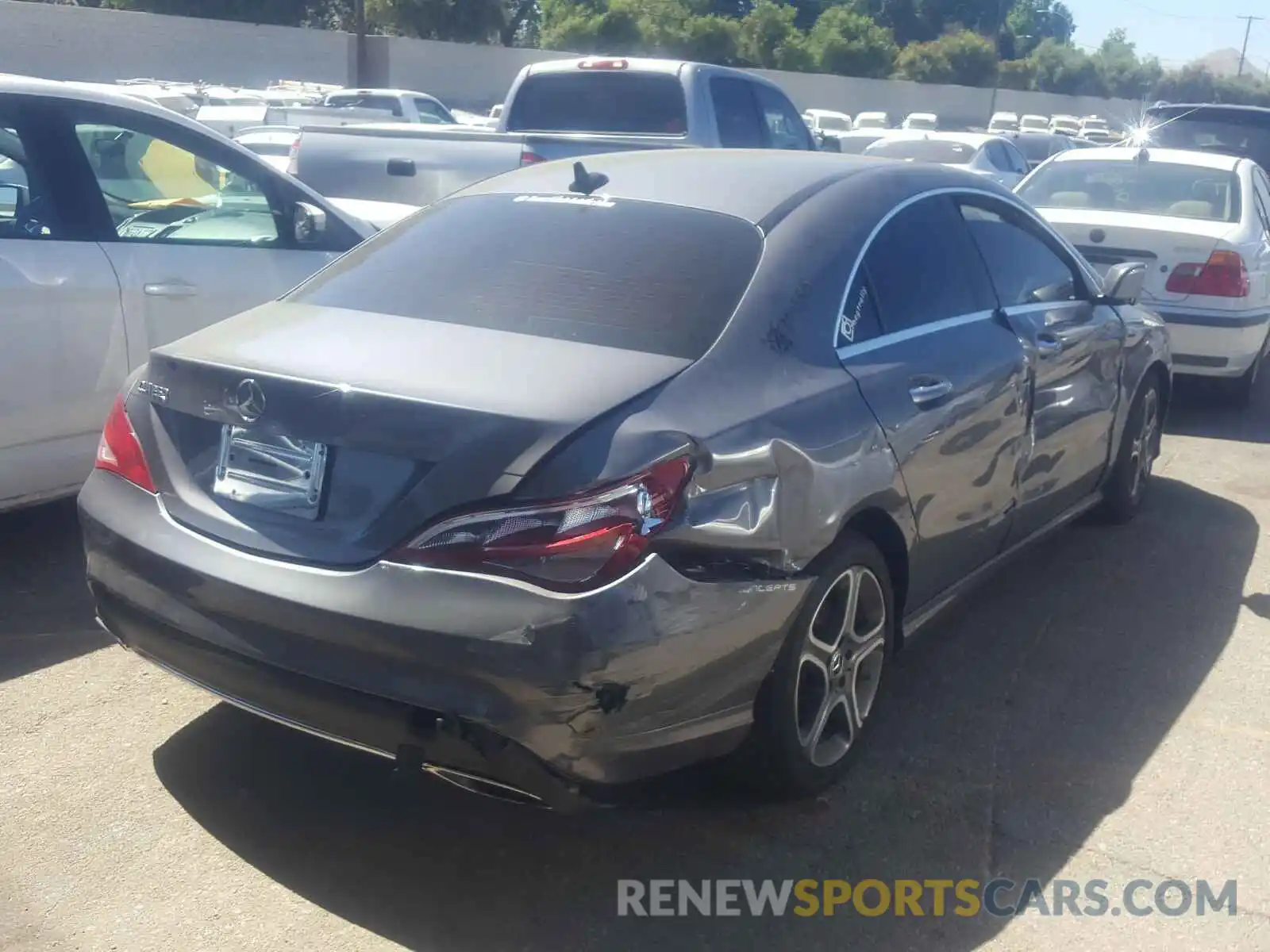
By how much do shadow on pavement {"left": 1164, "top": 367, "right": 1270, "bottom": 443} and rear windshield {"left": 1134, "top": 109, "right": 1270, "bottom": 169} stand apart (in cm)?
452

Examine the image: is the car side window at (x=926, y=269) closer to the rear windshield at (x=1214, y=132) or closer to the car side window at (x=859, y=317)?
the car side window at (x=859, y=317)

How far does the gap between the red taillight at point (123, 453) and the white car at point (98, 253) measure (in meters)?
1.41

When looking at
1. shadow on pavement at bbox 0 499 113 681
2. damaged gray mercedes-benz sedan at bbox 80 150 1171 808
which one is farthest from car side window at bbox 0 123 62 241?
damaged gray mercedes-benz sedan at bbox 80 150 1171 808

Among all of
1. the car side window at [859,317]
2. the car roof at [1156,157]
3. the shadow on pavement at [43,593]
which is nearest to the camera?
the car side window at [859,317]

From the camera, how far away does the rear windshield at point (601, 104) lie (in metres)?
9.51

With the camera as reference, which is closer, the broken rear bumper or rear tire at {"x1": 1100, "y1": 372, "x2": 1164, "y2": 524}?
the broken rear bumper

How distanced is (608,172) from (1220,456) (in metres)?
4.86

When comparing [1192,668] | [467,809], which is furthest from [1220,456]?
[467,809]

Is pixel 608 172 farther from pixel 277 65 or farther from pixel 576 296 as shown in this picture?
pixel 277 65

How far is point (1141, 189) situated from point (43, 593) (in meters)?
7.23

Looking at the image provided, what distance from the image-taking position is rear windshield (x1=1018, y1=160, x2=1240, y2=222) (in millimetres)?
8680

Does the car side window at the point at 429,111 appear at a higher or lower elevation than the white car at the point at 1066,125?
higher

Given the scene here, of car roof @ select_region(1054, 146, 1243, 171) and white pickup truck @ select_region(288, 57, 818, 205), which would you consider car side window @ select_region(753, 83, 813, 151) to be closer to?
white pickup truck @ select_region(288, 57, 818, 205)

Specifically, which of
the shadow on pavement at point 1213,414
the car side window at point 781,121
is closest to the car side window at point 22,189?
the car side window at point 781,121
